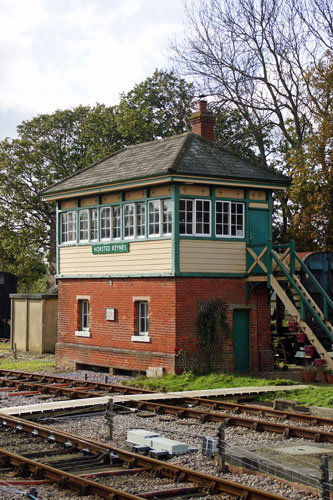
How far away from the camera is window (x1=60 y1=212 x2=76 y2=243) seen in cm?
2334

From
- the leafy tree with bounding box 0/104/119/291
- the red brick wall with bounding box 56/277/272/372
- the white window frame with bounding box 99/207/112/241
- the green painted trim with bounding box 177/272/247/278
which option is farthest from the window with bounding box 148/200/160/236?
the leafy tree with bounding box 0/104/119/291

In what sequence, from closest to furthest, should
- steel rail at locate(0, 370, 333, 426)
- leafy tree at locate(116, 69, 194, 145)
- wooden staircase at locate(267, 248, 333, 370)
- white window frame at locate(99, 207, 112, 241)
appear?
steel rail at locate(0, 370, 333, 426), wooden staircase at locate(267, 248, 333, 370), white window frame at locate(99, 207, 112, 241), leafy tree at locate(116, 69, 194, 145)

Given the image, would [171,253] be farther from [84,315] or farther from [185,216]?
[84,315]

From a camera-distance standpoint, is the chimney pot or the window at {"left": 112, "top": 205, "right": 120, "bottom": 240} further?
the chimney pot

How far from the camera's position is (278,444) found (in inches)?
432

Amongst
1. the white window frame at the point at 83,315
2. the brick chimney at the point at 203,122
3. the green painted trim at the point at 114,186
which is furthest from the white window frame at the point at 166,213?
the white window frame at the point at 83,315

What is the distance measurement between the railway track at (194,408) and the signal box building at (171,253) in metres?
2.37

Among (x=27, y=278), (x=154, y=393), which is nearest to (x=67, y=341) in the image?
(x=154, y=393)

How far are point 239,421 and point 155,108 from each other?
3048cm

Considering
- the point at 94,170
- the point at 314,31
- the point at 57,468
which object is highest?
Answer: the point at 314,31

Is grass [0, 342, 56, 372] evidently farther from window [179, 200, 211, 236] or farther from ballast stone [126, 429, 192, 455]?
ballast stone [126, 429, 192, 455]

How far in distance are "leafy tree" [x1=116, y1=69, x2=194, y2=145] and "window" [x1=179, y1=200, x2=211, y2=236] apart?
67.7 feet

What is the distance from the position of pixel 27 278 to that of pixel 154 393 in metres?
33.6

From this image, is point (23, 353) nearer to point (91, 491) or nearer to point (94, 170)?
point (94, 170)
